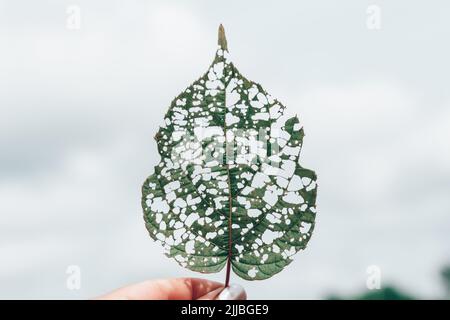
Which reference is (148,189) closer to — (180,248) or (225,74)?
(180,248)

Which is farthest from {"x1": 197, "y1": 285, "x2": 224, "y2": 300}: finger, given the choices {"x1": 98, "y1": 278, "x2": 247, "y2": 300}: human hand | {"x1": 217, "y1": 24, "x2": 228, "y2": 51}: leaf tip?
{"x1": 217, "y1": 24, "x2": 228, "y2": 51}: leaf tip

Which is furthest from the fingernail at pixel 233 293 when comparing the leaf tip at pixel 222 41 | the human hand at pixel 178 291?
the leaf tip at pixel 222 41

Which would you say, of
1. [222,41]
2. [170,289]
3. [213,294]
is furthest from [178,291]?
[222,41]

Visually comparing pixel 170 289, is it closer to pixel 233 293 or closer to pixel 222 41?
pixel 233 293

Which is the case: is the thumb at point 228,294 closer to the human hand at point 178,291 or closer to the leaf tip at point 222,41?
the human hand at point 178,291

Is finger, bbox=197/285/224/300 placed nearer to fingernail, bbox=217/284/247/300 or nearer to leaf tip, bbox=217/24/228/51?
fingernail, bbox=217/284/247/300
